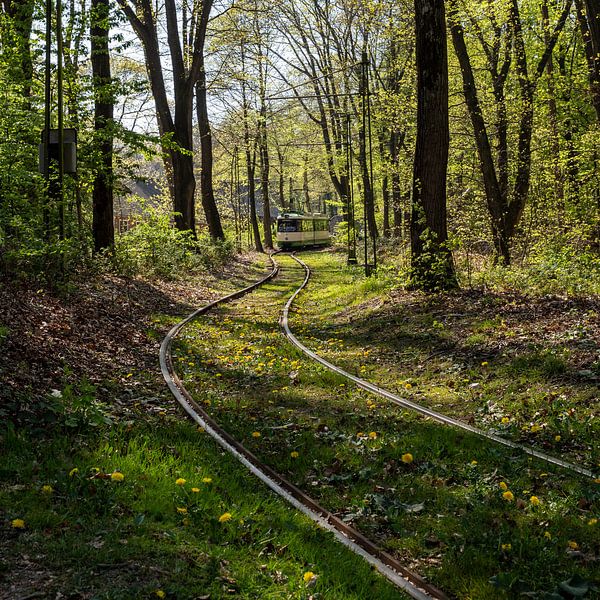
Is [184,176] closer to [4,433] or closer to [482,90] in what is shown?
[482,90]

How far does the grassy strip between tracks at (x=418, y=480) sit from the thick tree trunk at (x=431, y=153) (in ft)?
13.4

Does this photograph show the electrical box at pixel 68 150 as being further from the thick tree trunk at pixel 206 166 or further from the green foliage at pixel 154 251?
the thick tree trunk at pixel 206 166

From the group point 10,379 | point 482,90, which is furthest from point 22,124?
point 482,90

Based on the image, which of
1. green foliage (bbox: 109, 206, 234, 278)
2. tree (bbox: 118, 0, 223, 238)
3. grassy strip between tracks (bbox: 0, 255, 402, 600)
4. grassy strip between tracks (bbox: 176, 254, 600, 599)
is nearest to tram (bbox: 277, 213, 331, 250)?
tree (bbox: 118, 0, 223, 238)

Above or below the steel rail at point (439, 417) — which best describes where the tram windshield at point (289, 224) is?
above

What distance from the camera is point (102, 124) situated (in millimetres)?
15258

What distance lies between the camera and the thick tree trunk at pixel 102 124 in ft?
46.1

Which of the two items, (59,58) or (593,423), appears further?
(59,58)

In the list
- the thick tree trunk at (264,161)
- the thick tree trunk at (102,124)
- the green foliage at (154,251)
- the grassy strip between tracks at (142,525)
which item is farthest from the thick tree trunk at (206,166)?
the grassy strip between tracks at (142,525)

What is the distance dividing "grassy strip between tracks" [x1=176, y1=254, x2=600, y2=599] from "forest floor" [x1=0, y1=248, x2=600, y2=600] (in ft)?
0.06

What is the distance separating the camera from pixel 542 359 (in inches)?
308

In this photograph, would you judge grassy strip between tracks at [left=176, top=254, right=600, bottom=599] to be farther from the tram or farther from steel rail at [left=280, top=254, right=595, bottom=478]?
the tram

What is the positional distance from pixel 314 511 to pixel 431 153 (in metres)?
9.83

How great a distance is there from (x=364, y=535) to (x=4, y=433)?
126 inches
